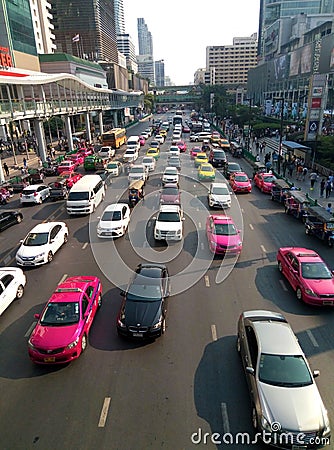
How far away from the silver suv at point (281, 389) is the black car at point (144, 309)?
279 cm

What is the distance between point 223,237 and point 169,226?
3171 millimetres

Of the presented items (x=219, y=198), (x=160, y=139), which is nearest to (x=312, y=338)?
(x=219, y=198)

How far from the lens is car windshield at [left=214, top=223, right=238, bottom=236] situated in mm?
17922

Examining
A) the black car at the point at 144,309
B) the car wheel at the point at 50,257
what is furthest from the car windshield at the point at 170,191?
the black car at the point at 144,309

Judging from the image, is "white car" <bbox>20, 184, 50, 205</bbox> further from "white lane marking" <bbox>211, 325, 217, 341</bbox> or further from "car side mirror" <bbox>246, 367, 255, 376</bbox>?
"car side mirror" <bbox>246, 367, 255, 376</bbox>

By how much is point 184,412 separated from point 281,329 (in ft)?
11.4

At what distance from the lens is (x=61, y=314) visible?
11.0m

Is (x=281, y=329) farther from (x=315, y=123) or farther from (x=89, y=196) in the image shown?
(x=315, y=123)

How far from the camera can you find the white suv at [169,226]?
1873 cm

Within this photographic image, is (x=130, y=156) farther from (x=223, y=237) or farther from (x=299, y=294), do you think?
(x=299, y=294)

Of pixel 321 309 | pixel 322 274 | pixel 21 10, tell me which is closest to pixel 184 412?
pixel 321 309

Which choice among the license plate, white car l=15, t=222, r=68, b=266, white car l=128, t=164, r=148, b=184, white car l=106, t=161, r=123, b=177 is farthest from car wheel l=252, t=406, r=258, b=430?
white car l=106, t=161, r=123, b=177

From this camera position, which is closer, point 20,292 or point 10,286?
point 10,286

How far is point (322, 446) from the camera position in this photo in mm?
7457
